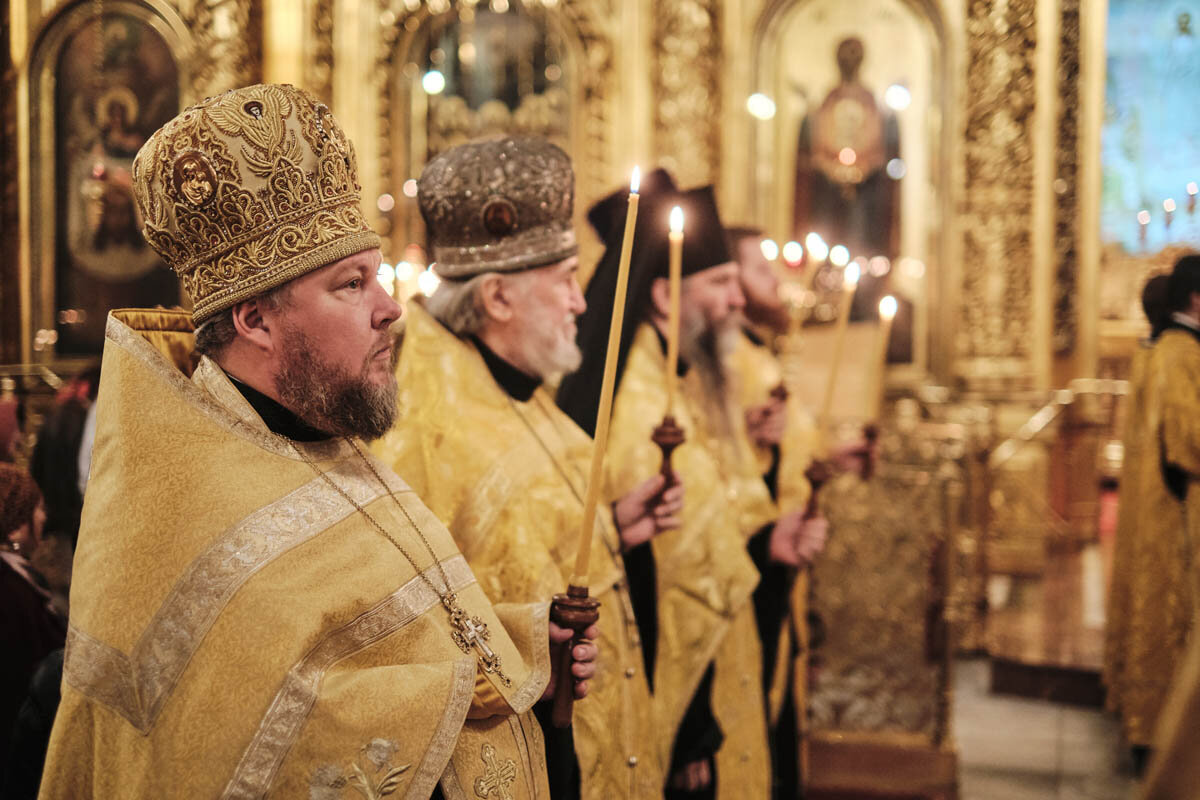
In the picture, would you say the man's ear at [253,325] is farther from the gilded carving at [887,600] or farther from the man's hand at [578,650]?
the gilded carving at [887,600]

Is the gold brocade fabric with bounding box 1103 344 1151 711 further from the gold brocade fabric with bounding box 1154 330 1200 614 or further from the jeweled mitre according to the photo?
the jeweled mitre

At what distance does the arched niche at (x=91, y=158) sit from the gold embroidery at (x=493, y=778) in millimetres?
8839

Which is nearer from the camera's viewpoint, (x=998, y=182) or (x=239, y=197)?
(x=239, y=197)

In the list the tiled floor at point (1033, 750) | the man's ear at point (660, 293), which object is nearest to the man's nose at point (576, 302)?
the man's ear at point (660, 293)

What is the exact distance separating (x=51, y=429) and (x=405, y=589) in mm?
3379


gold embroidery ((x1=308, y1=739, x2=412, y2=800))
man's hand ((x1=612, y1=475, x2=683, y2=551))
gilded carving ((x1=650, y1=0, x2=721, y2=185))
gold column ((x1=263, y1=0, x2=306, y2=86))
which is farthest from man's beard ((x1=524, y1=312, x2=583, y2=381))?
gold column ((x1=263, y1=0, x2=306, y2=86))

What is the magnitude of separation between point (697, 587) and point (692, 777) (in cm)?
46

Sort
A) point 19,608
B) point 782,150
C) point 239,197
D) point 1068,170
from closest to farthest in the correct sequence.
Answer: point 239,197, point 19,608, point 1068,170, point 782,150

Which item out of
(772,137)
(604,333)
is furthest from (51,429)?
(772,137)

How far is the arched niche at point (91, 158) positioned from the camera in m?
9.73

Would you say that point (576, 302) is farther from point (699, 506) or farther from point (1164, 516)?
point (1164, 516)

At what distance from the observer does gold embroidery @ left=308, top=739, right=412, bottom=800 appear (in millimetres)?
1488

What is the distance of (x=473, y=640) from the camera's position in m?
1.71

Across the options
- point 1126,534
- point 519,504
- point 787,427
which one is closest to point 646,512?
point 519,504
